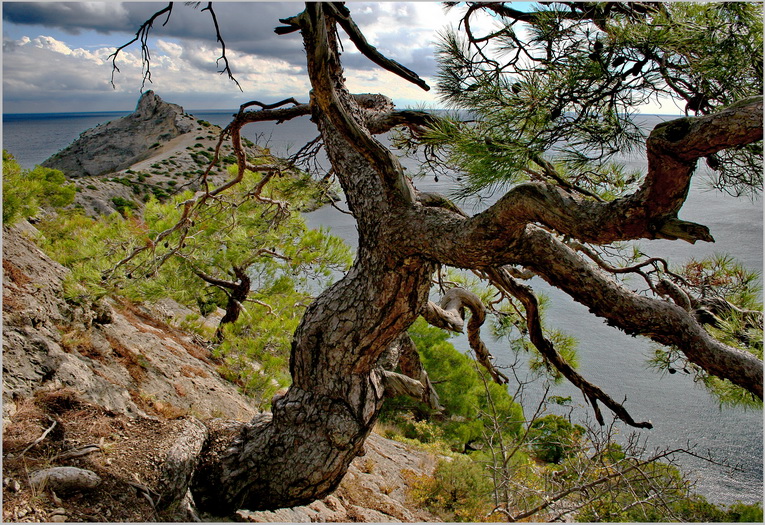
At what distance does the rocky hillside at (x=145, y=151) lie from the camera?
517 inches

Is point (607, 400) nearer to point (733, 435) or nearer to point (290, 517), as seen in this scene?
point (290, 517)

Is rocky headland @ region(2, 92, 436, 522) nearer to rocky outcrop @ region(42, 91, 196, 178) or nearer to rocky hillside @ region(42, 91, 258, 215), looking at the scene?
rocky hillside @ region(42, 91, 258, 215)

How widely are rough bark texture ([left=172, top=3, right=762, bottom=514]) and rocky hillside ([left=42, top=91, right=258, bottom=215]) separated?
1112 cm

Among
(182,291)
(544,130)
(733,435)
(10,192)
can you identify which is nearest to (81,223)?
(10,192)

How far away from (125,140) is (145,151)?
1.93 m

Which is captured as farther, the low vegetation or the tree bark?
the low vegetation

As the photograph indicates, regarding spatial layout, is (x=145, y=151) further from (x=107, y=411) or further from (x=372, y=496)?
(x=107, y=411)

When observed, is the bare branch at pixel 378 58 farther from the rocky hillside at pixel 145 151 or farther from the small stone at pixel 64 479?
the rocky hillside at pixel 145 151

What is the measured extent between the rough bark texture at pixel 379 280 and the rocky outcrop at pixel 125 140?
18139mm

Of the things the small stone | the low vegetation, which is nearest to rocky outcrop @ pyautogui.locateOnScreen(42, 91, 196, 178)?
the low vegetation

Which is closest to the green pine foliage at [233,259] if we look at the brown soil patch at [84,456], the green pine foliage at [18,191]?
the green pine foliage at [18,191]

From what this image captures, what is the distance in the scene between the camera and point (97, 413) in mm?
1886

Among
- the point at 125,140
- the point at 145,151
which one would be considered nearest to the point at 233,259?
the point at 145,151

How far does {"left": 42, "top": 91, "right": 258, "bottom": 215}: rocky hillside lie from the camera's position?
13.1 metres
